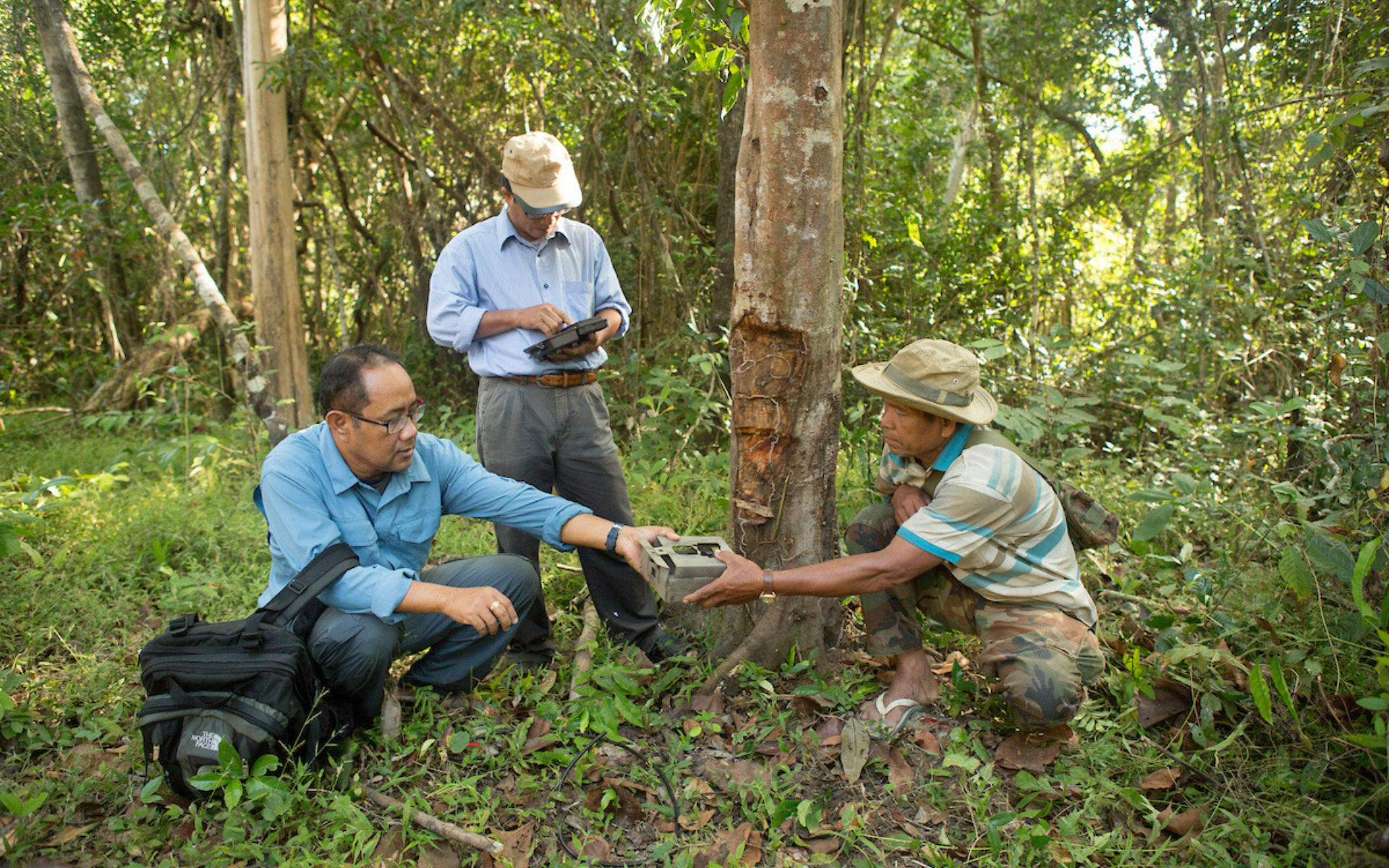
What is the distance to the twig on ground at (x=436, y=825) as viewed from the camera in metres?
2.40

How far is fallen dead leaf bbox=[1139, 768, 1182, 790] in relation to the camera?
2604 mm

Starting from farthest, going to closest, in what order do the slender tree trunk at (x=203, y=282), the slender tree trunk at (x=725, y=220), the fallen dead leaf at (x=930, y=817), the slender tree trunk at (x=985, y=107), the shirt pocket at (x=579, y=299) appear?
the slender tree trunk at (x=985, y=107) < the slender tree trunk at (x=203, y=282) < the slender tree trunk at (x=725, y=220) < the shirt pocket at (x=579, y=299) < the fallen dead leaf at (x=930, y=817)

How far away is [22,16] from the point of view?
772 centimetres

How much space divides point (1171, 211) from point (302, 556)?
10674 mm

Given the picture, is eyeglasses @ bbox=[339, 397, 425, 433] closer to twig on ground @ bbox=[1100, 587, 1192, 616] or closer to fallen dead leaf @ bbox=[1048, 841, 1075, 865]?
fallen dead leaf @ bbox=[1048, 841, 1075, 865]

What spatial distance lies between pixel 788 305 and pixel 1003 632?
1.37 m

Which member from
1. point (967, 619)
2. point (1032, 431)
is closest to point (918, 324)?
point (1032, 431)

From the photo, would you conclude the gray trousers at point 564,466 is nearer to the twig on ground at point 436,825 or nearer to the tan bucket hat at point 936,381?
the twig on ground at point 436,825

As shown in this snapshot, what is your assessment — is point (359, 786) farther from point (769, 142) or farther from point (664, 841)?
point (769, 142)

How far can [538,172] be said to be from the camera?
350 cm

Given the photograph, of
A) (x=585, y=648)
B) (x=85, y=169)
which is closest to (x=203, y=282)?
(x=85, y=169)

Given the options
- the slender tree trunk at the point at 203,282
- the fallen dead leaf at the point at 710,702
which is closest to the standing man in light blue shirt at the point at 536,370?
the fallen dead leaf at the point at 710,702

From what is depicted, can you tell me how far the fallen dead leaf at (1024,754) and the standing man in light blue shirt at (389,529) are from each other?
141 centimetres

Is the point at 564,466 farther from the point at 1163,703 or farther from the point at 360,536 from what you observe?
the point at 1163,703
